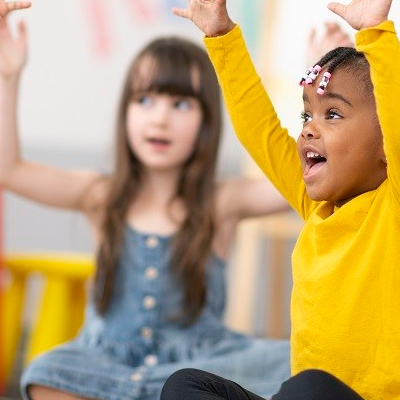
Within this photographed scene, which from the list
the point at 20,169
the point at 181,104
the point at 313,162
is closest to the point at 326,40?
the point at 181,104

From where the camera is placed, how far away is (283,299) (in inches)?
79.3

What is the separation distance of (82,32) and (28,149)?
337 millimetres

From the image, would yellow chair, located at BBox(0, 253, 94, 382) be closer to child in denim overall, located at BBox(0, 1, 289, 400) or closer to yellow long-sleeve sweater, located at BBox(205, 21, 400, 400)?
child in denim overall, located at BBox(0, 1, 289, 400)

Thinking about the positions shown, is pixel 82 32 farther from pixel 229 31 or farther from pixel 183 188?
pixel 229 31

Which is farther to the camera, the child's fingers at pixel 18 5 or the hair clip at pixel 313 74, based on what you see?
the child's fingers at pixel 18 5

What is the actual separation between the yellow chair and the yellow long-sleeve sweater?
889mm

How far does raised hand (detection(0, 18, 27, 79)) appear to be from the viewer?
4.17 feet

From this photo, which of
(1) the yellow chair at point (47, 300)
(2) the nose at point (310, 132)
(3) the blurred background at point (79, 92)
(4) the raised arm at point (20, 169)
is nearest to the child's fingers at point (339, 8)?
(2) the nose at point (310, 132)

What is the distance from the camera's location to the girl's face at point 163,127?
1.37 meters

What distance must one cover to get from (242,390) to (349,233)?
0.61 feet

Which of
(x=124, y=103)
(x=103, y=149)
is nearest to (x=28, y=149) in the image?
(x=103, y=149)

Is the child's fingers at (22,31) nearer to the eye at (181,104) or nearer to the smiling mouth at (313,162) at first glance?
the eye at (181,104)

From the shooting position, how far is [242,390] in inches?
35.2

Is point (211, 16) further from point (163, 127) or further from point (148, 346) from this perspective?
point (148, 346)
